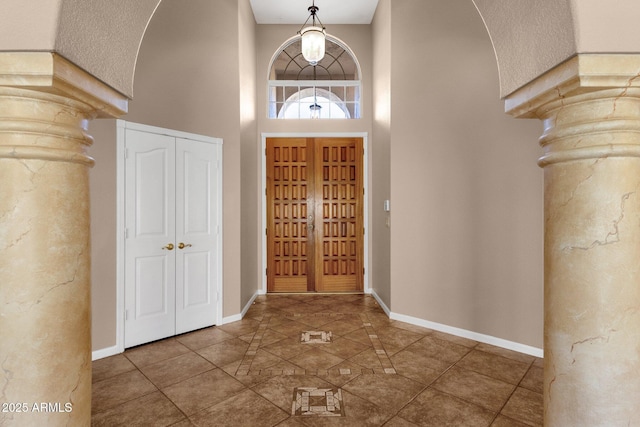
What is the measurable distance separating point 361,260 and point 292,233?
1196mm

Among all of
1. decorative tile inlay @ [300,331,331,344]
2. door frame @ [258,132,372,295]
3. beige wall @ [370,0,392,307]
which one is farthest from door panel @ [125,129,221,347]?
beige wall @ [370,0,392,307]

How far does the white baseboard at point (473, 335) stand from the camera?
3201mm

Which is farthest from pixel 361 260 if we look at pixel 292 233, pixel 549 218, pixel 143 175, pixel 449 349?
pixel 549 218

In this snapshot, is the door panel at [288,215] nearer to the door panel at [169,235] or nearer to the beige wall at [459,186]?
the door panel at [169,235]

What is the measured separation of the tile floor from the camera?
2199 millimetres

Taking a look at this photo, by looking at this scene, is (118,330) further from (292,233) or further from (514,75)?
(514,75)

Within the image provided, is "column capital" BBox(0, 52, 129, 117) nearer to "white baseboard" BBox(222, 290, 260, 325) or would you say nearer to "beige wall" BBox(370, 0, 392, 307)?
"white baseboard" BBox(222, 290, 260, 325)

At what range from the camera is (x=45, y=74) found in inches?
40.1

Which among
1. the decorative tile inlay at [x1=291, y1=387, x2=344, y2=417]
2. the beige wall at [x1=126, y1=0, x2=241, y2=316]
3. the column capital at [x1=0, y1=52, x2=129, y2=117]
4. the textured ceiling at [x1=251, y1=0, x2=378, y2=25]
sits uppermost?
the textured ceiling at [x1=251, y1=0, x2=378, y2=25]

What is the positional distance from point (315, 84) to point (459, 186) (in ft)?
10.1

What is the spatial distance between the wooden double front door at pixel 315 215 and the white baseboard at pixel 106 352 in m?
2.53

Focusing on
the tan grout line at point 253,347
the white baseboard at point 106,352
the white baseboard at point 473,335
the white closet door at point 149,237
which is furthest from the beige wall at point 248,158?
the white baseboard at point 473,335

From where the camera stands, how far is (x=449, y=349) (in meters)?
3.30

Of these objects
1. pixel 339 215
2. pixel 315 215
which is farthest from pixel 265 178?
pixel 339 215
